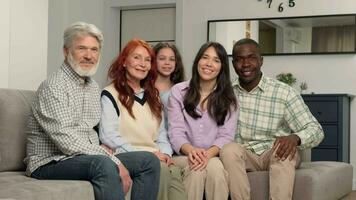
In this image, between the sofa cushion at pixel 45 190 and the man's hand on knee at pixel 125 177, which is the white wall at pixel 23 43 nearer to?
the sofa cushion at pixel 45 190

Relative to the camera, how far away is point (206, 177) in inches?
105

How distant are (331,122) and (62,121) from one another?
3.42m

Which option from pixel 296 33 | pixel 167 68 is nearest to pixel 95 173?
pixel 167 68

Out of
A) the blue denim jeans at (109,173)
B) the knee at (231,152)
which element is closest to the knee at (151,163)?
the blue denim jeans at (109,173)

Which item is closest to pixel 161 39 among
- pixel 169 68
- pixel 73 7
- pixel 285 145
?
pixel 73 7

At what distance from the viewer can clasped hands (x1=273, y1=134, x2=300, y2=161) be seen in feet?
8.82

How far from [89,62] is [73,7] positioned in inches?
→ 135

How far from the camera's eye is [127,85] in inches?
113

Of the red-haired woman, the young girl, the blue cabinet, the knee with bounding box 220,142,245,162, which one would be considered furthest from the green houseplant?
the knee with bounding box 220,142,245,162

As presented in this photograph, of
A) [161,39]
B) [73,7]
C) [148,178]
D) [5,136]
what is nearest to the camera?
[148,178]

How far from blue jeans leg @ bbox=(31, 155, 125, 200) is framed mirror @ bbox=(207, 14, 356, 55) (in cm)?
386

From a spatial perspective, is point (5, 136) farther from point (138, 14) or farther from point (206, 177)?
point (138, 14)

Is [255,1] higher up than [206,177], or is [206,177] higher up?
[255,1]

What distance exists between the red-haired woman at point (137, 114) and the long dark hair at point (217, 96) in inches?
7.1
